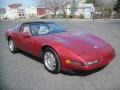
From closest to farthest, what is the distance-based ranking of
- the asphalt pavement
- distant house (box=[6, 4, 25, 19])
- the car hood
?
1. the asphalt pavement
2. the car hood
3. distant house (box=[6, 4, 25, 19])

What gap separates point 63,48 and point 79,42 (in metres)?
0.56

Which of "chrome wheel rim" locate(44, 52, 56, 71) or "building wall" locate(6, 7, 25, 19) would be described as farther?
"building wall" locate(6, 7, 25, 19)

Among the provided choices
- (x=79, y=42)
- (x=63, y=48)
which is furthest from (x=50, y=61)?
(x=79, y=42)

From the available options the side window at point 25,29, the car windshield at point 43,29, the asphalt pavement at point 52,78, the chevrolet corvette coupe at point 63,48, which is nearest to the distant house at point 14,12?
the side window at point 25,29

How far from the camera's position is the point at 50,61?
5.01 m

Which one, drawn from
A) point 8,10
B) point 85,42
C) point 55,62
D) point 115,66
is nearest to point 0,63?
point 55,62

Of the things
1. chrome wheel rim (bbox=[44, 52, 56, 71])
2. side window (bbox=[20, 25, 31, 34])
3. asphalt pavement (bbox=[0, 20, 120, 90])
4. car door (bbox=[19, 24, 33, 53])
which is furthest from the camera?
side window (bbox=[20, 25, 31, 34])

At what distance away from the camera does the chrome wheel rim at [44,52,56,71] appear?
4880 millimetres

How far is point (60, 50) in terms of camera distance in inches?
180

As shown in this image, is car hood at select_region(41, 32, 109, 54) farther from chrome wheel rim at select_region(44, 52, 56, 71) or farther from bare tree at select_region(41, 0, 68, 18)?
bare tree at select_region(41, 0, 68, 18)

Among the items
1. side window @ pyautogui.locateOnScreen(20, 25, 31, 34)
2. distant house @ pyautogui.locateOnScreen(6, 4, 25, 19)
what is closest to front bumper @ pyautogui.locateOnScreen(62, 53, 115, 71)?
side window @ pyautogui.locateOnScreen(20, 25, 31, 34)

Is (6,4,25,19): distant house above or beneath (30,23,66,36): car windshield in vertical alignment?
above

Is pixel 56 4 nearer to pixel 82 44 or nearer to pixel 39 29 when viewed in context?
pixel 39 29

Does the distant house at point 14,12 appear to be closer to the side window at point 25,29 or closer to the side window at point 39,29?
the side window at point 25,29
